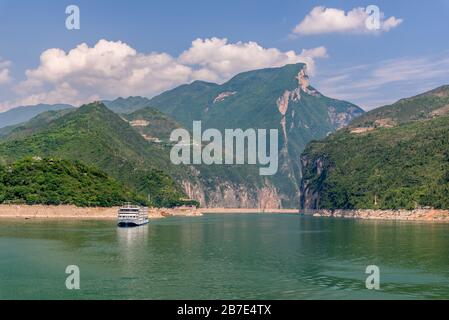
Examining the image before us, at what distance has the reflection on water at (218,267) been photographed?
272 ft

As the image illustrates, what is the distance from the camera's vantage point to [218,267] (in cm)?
10719

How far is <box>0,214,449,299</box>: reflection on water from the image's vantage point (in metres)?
82.9

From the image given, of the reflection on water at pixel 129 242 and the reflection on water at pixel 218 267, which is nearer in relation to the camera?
the reflection on water at pixel 218 267

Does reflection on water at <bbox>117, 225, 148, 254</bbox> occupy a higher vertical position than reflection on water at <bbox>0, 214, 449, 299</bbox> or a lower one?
higher

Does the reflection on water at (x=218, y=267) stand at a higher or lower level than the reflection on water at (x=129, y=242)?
lower

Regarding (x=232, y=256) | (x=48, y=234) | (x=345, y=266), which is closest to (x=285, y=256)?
(x=232, y=256)

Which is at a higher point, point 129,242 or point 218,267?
point 129,242

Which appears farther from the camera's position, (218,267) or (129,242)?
(129,242)

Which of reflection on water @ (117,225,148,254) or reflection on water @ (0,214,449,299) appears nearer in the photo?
reflection on water @ (0,214,449,299)
